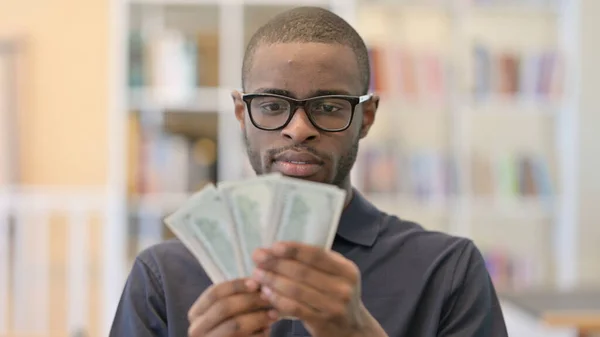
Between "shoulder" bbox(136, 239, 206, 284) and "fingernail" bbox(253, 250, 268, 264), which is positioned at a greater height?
"fingernail" bbox(253, 250, 268, 264)

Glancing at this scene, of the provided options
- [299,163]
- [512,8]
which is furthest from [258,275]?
[512,8]

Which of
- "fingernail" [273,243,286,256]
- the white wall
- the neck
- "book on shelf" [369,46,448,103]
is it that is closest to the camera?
"fingernail" [273,243,286,256]

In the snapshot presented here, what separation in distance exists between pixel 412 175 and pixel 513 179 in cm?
49

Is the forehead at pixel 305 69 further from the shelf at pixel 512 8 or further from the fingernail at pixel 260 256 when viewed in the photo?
the shelf at pixel 512 8

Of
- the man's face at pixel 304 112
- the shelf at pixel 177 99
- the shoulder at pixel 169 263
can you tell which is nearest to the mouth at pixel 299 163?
the man's face at pixel 304 112

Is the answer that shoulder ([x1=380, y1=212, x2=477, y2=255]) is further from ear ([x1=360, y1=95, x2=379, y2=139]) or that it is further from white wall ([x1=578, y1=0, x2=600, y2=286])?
white wall ([x1=578, y1=0, x2=600, y2=286])

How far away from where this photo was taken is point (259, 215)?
88 cm

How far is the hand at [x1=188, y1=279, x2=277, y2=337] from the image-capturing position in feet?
2.88

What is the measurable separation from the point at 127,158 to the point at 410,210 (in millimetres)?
1418

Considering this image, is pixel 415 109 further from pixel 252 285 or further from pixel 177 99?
pixel 252 285

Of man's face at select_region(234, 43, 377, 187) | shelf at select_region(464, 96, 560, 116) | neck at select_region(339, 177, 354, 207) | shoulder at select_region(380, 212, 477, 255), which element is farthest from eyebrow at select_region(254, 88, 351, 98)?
shelf at select_region(464, 96, 560, 116)

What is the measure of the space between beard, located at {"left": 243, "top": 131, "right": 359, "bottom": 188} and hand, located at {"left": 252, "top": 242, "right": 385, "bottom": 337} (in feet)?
0.89

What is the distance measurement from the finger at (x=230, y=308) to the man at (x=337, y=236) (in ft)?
0.49

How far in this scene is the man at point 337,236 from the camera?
1.10m
